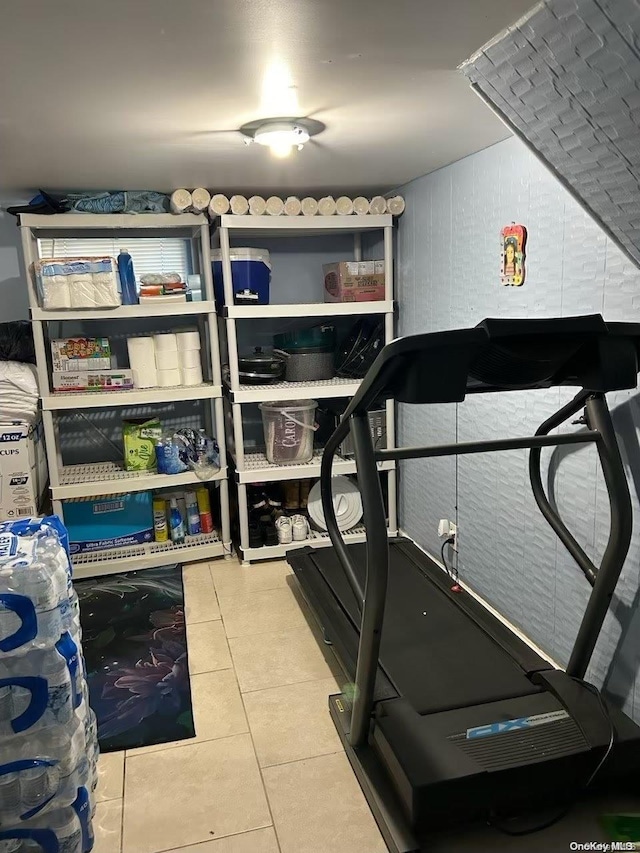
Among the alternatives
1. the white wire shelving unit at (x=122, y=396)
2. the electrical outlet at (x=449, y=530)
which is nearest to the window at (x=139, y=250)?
the white wire shelving unit at (x=122, y=396)

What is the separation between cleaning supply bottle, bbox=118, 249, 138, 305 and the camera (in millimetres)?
3494

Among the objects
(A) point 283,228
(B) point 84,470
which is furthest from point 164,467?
(A) point 283,228

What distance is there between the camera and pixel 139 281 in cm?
366

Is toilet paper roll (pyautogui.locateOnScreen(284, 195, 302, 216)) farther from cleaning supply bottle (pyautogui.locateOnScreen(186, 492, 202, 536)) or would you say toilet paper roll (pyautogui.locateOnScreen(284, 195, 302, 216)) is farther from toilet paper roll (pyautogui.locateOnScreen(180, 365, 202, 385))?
cleaning supply bottle (pyautogui.locateOnScreen(186, 492, 202, 536))

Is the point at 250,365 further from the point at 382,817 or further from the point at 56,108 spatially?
the point at 382,817

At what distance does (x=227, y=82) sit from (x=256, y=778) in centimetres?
215

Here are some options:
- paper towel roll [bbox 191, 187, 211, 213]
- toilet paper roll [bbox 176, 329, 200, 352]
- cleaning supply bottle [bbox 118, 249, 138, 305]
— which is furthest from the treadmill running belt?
paper towel roll [bbox 191, 187, 211, 213]

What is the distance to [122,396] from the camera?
353cm

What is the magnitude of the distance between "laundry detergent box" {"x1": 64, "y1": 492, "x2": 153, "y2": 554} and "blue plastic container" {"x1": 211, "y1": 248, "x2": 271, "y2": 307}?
1277 millimetres

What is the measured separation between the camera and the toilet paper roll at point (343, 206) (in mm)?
3547

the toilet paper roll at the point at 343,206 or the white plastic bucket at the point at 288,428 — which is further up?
the toilet paper roll at the point at 343,206

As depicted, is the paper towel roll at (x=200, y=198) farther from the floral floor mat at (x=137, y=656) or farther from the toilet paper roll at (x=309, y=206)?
the floral floor mat at (x=137, y=656)

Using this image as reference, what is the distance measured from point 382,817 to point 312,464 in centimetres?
215

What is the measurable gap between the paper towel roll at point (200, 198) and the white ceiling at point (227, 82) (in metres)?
0.33
